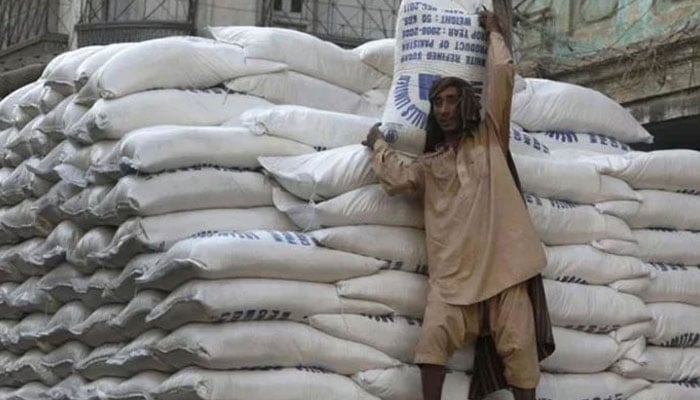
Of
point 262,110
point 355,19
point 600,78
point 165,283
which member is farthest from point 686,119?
point 165,283

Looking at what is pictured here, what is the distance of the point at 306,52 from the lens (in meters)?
4.38

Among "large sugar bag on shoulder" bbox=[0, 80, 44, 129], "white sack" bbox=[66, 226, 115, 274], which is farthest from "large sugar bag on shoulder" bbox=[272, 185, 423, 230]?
"large sugar bag on shoulder" bbox=[0, 80, 44, 129]

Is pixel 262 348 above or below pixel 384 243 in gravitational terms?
below

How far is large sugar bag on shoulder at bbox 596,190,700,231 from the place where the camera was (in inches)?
167

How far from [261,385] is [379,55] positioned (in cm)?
145

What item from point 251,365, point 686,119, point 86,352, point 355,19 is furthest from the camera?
point 355,19

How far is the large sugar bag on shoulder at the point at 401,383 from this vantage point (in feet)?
11.8

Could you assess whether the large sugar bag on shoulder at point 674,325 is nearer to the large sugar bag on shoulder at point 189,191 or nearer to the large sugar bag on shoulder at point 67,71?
the large sugar bag on shoulder at point 189,191

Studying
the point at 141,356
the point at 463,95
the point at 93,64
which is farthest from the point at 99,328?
the point at 463,95

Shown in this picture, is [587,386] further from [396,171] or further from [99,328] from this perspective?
[99,328]

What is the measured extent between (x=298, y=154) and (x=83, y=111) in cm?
93

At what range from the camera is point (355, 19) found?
12891 mm

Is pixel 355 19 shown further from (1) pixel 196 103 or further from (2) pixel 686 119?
(1) pixel 196 103

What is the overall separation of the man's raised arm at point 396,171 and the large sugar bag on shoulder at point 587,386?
2.51 feet
